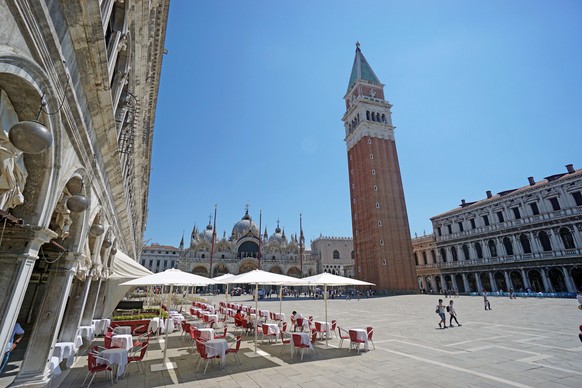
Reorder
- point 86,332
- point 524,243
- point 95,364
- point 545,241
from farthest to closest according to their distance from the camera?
point 524,243, point 545,241, point 86,332, point 95,364

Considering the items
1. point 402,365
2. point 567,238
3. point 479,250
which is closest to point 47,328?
point 402,365

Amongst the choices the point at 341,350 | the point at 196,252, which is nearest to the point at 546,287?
the point at 341,350

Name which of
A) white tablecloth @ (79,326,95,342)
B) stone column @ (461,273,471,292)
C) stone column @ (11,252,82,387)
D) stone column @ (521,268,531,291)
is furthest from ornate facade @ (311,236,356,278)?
stone column @ (11,252,82,387)

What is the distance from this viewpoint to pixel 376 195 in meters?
41.3

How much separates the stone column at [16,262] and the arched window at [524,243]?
134 ft

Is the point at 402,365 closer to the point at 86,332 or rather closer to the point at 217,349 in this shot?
the point at 217,349

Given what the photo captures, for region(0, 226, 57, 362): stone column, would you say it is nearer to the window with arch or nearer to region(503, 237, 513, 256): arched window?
region(503, 237, 513, 256): arched window

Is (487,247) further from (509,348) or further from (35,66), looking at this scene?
(35,66)

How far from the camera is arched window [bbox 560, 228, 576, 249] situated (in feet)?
88.9

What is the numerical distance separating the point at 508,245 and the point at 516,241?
136 cm

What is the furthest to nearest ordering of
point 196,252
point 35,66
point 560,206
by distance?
point 196,252, point 560,206, point 35,66

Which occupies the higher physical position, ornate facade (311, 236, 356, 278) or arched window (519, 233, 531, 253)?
ornate facade (311, 236, 356, 278)

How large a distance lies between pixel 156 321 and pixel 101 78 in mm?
8998

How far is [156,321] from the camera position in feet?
33.8
